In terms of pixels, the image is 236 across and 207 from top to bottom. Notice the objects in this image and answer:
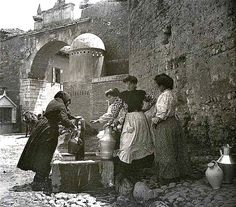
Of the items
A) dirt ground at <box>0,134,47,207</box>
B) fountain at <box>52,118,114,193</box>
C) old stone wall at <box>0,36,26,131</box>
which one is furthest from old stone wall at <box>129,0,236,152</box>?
old stone wall at <box>0,36,26,131</box>

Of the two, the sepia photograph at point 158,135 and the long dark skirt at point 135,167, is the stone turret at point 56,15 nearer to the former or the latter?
the sepia photograph at point 158,135

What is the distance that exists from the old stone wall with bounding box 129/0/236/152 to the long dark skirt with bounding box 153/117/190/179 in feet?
3.32

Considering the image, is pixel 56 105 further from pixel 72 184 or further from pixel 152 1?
pixel 152 1

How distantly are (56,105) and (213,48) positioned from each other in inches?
111

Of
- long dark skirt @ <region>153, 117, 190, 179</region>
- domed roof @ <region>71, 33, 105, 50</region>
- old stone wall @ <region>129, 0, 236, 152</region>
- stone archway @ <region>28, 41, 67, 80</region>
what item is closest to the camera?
long dark skirt @ <region>153, 117, 190, 179</region>

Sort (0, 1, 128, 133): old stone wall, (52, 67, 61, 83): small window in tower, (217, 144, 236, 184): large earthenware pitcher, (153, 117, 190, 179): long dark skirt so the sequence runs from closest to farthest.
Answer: (217, 144, 236, 184): large earthenware pitcher, (153, 117, 190, 179): long dark skirt, (0, 1, 128, 133): old stone wall, (52, 67, 61, 83): small window in tower

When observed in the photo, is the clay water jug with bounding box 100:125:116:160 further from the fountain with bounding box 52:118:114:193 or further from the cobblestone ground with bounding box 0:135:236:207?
the cobblestone ground with bounding box 0:135:236:207

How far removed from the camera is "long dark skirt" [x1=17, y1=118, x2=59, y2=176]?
4.98 m

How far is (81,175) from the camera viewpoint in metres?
4.69

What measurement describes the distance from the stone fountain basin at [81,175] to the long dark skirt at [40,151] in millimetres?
436

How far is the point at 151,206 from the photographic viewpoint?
11.3 ft

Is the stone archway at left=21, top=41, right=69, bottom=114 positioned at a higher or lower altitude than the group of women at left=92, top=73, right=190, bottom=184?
higher

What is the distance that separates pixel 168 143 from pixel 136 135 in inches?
26.0

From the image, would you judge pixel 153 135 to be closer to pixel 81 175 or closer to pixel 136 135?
pixel 136 135
